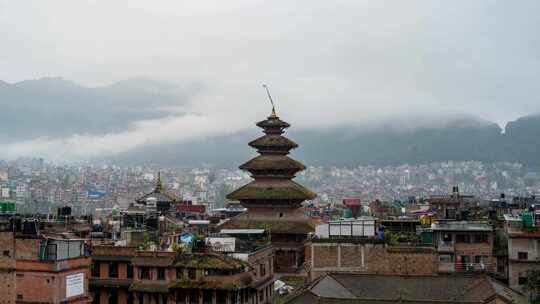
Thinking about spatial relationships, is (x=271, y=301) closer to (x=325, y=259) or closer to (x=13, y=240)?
(x=325, y=259)

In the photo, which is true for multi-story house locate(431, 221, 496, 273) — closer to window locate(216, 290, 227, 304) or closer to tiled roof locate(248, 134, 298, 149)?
window locate(216, 290, 227, 304)

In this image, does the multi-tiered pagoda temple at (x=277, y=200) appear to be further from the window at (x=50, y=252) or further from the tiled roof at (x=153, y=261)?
the window at (x=50, y=252)

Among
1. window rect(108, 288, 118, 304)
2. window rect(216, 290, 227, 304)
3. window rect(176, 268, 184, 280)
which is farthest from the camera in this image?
window rect(108, 288, 118, 304)

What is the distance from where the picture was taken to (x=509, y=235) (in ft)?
171

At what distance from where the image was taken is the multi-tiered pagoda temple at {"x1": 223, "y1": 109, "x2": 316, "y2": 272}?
2795 inches

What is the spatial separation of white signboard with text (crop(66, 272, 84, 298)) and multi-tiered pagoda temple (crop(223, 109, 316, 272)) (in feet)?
87.9

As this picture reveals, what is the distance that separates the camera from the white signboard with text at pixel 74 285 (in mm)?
43781

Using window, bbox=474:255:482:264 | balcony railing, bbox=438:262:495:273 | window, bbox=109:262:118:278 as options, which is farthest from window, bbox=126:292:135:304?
window, bbox=474:255:482:264

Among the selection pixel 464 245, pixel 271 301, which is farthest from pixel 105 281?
pixel 464 245

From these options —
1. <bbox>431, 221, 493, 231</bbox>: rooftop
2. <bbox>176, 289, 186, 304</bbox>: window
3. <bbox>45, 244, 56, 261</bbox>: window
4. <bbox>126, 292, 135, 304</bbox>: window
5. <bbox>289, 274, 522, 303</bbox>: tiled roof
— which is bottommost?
<bbox>126, 292, 135, 304</bbox>: window

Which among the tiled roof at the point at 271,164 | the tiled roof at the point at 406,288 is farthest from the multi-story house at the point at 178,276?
the tiled roof at the point at 271,164

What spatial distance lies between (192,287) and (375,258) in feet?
38.1

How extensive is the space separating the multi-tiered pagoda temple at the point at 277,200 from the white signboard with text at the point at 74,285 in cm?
2681

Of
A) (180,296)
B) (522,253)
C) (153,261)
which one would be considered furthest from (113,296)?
(522,253)
